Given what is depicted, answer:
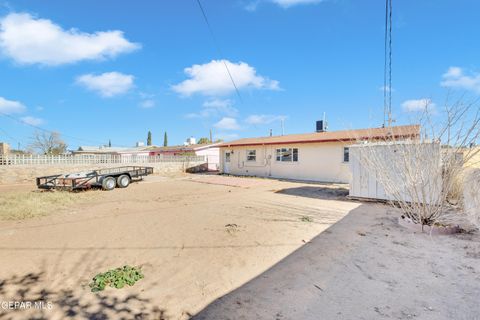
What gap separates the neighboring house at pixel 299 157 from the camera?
44.6ft

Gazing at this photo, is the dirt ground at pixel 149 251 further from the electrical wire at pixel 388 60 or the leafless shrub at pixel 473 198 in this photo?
the electrical wire at pixel 388 60

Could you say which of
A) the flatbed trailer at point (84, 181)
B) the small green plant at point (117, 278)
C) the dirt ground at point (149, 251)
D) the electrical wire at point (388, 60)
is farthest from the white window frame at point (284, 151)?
the small green plant at point (117, 278)

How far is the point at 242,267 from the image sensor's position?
355 cm

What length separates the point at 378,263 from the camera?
3.63 m

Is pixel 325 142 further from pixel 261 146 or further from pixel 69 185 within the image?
pixel 69 185

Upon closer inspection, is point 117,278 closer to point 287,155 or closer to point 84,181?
point 84,181

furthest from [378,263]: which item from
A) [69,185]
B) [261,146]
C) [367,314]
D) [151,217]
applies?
[261,146]

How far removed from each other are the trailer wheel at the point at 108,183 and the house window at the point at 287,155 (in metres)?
10.4

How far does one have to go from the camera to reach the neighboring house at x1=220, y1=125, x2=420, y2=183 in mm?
13598

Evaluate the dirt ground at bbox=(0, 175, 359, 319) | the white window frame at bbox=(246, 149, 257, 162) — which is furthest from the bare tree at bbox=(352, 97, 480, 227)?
the white window frame at bbox=(246, 149, 257, 162)

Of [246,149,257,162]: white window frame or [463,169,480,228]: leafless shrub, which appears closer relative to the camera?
[463,169,480,228]: leafless shrub

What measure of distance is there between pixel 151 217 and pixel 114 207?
2.13m

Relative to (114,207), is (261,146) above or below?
above

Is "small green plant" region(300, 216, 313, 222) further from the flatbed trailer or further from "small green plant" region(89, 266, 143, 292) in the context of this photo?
the flatbed trailer
